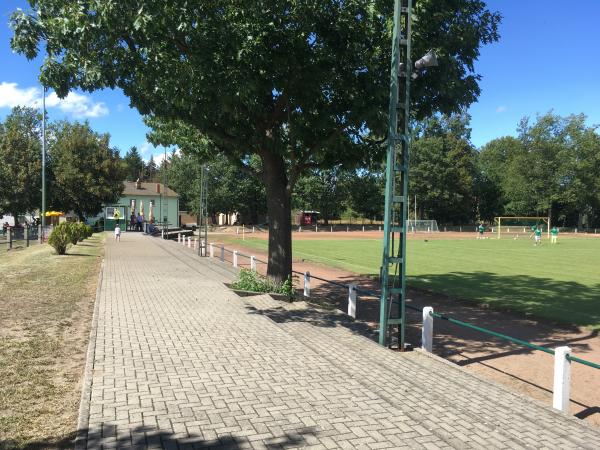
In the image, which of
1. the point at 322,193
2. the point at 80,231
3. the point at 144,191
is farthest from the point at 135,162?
the point at 80,231

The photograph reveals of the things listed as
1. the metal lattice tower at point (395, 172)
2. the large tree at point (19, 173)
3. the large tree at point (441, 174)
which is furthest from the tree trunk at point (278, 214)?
the large tree at point (441, 174)

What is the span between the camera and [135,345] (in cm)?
712

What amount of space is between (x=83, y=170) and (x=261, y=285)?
136ft

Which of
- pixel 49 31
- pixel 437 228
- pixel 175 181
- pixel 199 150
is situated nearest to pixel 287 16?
pixel 49 31

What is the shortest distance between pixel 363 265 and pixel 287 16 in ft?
48.8

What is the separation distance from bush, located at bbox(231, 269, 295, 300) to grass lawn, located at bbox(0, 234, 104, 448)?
11.4 feet

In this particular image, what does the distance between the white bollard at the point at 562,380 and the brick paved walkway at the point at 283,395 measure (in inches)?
10.3

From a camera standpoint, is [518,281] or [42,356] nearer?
[42,356]

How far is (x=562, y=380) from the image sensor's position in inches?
206

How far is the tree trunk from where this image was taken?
38.2 feet

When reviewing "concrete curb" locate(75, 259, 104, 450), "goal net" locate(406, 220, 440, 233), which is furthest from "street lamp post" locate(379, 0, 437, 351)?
"goal net" locate(406, 220, 440, 233)

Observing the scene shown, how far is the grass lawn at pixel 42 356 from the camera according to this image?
14.7 ft

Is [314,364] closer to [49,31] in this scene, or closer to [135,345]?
[135,345]

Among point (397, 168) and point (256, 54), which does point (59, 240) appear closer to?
point (256, 54)
